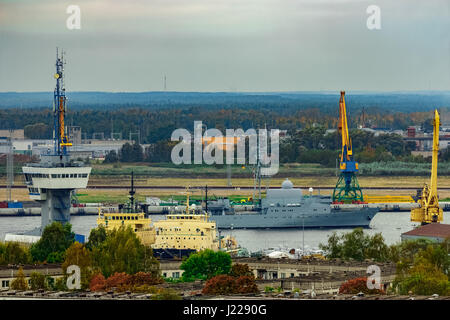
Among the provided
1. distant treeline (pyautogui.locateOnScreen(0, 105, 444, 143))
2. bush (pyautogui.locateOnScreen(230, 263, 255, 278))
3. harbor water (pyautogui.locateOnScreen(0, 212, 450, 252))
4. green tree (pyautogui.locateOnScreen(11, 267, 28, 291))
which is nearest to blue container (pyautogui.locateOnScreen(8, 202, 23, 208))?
harbor water (pyautogui.locateOnScreen(0, 212, 450, 252))

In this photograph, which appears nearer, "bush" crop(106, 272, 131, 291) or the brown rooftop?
"bush" crop(106, 272, 131, 291)

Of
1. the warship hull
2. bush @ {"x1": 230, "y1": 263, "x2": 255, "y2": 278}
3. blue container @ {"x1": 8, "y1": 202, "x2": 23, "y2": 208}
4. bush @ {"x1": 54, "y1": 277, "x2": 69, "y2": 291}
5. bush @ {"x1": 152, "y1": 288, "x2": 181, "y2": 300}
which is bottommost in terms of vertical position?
bush @ {"x1": 54, "y1": 277, "x2": 69, "y2": 291}

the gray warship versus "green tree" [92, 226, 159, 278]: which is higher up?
the gray warship

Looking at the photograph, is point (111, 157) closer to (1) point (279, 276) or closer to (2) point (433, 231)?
(2) point (433, 231)

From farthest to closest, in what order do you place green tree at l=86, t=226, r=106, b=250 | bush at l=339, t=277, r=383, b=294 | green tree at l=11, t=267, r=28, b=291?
green tree at l=86, t=226, r=106, b=250
green tree at l=11, t=267, r=28, b=291
bush at l=339, t=277, r=383, b=294

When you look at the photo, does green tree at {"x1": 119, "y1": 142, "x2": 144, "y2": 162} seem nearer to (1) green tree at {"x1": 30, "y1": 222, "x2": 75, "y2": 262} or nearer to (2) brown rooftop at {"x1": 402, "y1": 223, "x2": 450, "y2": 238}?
(2) brown rooftop at {"x1": 402, "y1": 223, "x2": 450, "y2": 238}

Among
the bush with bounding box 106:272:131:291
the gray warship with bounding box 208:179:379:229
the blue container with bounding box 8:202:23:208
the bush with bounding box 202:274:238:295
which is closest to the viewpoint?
the bush with bounding box 202:274:238:295

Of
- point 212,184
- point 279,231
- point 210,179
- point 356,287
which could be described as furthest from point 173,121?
point 356,287

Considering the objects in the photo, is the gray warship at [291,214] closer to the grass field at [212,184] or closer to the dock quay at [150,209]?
the dock quay at [150,209]
